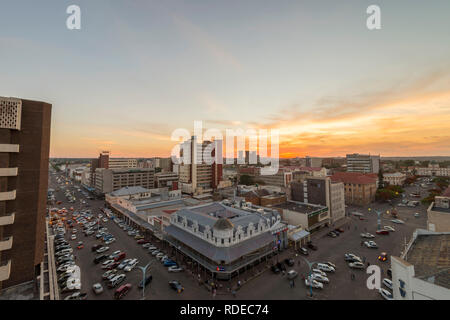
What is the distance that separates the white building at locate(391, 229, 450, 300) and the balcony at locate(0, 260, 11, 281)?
120ft

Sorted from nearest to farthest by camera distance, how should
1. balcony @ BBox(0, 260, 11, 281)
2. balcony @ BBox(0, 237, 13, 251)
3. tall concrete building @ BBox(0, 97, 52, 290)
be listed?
balcony @ BBox(0, 260, 11, 281), balcony @ BBox(0, 237, 13, 251), tall concrete building @ BBox(0, 97, 52, 290)

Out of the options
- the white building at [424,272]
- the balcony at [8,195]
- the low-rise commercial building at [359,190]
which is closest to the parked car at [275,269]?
the white building at [424,272]

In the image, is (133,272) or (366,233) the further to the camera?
(366,233)

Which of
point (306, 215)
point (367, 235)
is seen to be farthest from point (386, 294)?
point (367, 235)

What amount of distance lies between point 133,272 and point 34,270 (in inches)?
514

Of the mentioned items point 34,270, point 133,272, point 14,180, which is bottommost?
point 133,272

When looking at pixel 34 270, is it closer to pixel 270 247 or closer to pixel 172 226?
pixel 172 226

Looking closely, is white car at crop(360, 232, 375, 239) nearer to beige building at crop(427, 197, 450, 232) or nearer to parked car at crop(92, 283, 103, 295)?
beige building at crop(427, 197, 450, 232)

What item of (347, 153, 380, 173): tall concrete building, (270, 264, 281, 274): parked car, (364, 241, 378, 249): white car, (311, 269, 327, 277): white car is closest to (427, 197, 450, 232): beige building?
(364, 241, 378, 249): white car

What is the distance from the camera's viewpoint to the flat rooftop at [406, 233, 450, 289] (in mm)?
15500

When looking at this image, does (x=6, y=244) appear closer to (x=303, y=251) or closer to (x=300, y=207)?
(x=303, y=251)

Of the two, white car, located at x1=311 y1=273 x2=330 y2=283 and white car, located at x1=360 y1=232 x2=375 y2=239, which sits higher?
white car, located at x1=360 y1=232 x2=375 y2=239
